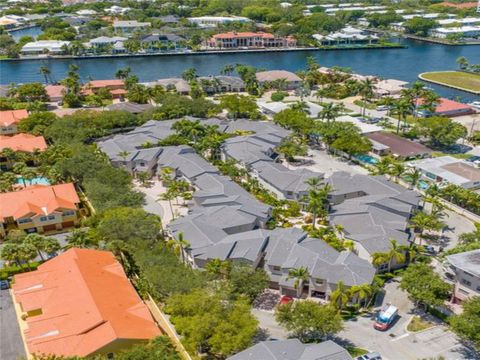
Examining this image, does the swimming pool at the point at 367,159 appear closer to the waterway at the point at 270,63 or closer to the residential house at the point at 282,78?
the residential house at the point at 282,78

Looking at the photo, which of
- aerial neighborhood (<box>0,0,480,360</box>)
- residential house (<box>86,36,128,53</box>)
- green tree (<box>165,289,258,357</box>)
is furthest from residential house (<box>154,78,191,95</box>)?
green tree (<box>165,289,258,357</box>)

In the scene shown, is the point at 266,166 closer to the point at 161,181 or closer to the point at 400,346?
the point at 161,181

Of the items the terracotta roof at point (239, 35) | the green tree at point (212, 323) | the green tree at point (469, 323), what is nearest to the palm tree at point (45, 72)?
the terracotta roof at point (239, 35)

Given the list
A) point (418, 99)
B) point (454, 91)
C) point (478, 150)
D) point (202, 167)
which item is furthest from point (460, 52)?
point (202, 167)

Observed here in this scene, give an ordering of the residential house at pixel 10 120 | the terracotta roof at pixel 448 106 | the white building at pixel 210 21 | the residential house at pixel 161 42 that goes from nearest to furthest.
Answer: the residential house at pixel 10 120 → the terracotta roof at pixel 448 106 → the residential house at pixel 161 42 → the white building at pixel 210 21

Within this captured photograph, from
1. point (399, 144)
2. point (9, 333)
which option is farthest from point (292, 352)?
point (399, 144)

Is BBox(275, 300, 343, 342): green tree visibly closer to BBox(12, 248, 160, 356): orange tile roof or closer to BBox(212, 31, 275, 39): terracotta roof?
BBox(12, 248, 160, 356): orange tile roof

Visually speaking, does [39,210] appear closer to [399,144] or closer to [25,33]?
[399,144]
